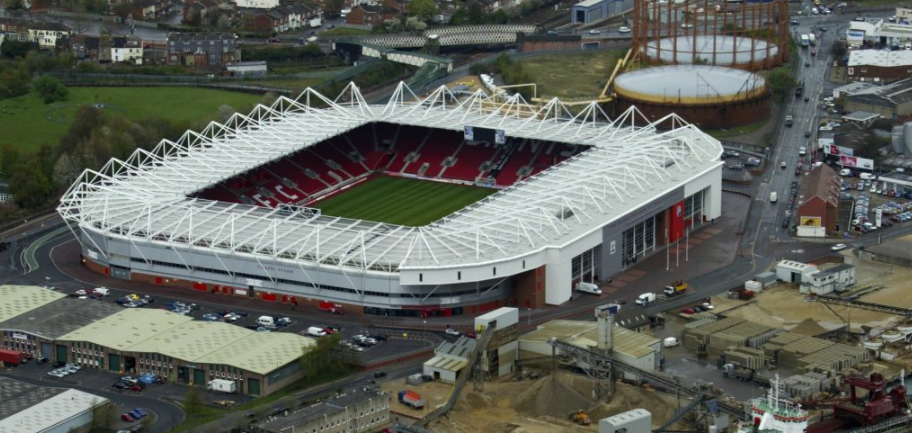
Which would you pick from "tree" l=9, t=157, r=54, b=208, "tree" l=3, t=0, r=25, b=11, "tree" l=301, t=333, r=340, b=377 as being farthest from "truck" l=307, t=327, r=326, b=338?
"tree" l=3, t=0, r=25, b=11

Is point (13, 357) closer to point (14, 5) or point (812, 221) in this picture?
point (812, 221)

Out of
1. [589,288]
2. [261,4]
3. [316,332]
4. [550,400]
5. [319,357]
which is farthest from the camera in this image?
[261,4]

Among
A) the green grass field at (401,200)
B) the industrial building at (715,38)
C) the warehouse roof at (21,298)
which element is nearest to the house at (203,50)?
the industrial building at (715,38)

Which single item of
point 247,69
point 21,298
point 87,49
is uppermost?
point 87,49

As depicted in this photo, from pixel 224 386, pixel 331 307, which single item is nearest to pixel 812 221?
pixel 331 307

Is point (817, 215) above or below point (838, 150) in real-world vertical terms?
below

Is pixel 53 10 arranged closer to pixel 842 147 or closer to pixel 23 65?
pixel 23 65
